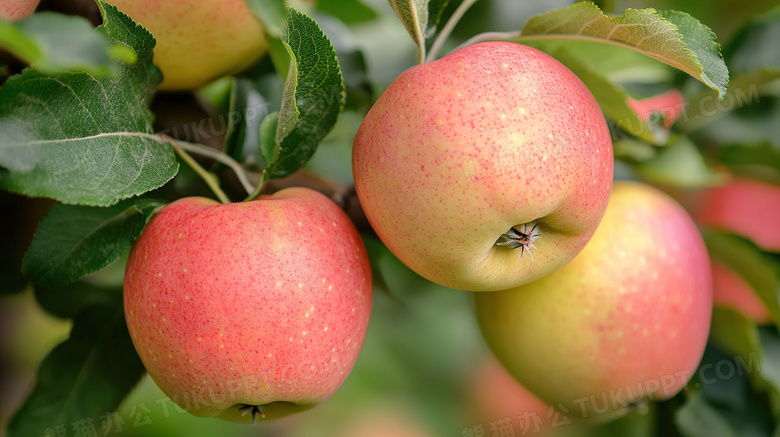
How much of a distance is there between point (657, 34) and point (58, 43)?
45 centimetres

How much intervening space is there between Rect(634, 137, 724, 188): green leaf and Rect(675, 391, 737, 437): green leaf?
302 mm

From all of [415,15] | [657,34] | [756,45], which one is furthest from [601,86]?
[756,45]

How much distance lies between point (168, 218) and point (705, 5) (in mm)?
1088

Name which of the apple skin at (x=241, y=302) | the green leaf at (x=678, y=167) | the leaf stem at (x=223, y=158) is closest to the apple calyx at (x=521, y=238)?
the apple skin at (x=241, y=302)

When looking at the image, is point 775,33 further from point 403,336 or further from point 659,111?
point 403,336

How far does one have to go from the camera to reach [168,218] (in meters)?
0.54

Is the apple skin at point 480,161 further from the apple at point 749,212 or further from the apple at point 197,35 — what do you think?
the apple at point 749,212

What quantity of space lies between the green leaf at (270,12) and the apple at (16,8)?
8.0 inches

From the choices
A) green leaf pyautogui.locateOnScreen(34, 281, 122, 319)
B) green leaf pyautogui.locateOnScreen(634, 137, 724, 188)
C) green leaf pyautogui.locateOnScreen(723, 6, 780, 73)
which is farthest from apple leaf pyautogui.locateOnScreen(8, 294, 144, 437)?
green leaf pyautogui.locateOnScreen(723, 6, 780, 73)

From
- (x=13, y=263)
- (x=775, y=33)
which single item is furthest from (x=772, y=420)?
(x=13, y=263)

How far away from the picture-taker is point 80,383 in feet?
2.25

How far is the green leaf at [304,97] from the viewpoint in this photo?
19.7 inches

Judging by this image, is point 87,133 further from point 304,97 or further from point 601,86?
point 601,86

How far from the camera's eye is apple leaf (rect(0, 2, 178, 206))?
43 cm
